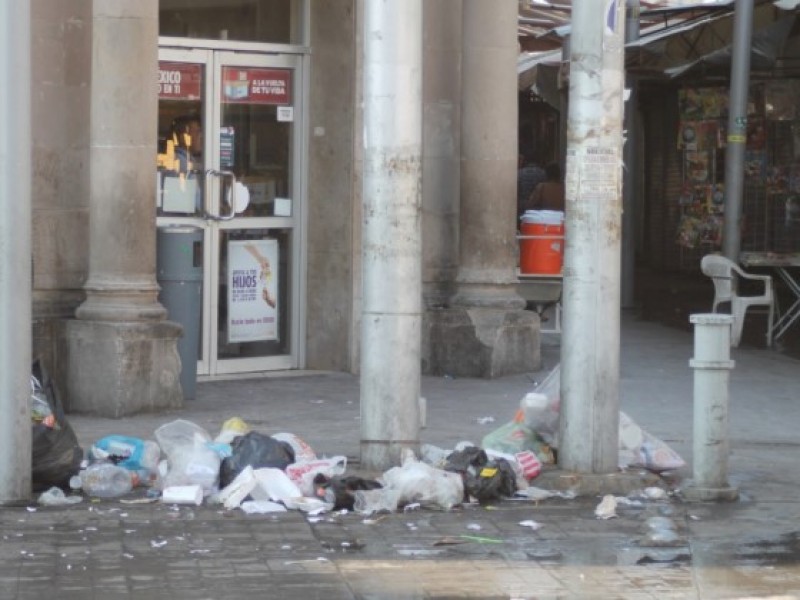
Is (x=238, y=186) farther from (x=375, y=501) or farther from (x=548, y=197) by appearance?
(x=548, y=197)

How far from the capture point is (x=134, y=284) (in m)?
11.2

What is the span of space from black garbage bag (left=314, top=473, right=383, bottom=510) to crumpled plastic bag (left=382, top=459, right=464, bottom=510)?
12 centimetres

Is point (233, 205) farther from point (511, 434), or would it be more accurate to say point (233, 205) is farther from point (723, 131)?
point (723, 131)

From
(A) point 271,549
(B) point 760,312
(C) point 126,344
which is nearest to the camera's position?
(A) point 271,549

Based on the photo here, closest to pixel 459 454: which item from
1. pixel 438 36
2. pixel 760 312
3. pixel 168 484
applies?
pixel 168 484

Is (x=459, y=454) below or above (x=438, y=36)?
below

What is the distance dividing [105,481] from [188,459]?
0.46 meters

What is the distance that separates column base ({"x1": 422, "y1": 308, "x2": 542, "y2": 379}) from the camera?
13383 millimetres

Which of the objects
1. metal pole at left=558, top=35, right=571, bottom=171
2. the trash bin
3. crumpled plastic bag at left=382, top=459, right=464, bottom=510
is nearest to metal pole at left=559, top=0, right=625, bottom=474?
crumpled plastic bag at left=382, top=459, right=464, bottom=510

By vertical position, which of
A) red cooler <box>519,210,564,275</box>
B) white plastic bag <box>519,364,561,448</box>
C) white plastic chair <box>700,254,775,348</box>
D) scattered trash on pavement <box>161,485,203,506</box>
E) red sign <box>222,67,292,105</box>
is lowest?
scattered trash on pavement <box>161,485,203,506</box>

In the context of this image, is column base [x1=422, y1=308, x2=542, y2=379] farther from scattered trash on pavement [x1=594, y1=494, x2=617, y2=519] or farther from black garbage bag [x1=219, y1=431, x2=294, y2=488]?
scattered trash on pavement [x1=594, y1=494, x2=617, y2=519]

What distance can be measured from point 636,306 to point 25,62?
12.9 meters

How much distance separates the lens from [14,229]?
8.11 m

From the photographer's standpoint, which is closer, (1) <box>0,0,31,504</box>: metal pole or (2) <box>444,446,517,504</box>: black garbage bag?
(1) <box>0,0,31,504</box>: metal pole
